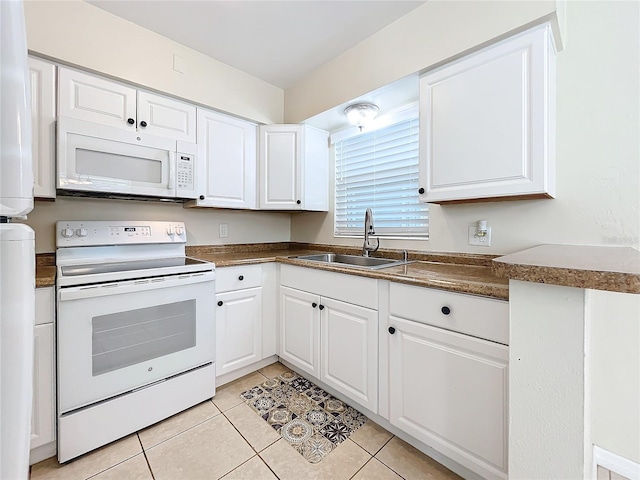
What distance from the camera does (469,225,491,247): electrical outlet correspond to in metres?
1.61

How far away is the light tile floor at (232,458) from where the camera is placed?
127cm

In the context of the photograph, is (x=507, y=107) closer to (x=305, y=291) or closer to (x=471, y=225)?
Result: (x=471, y=225)

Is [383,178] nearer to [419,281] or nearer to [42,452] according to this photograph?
[419,281]

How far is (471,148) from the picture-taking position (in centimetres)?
142

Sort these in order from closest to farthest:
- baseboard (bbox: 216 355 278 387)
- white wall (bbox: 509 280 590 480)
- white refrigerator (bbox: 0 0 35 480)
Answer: white refrigerator (bbox: 0 0 35 480) < white wall (bbox: 509 280 590 480) < baseboard (bbox: 216 355 278 387)

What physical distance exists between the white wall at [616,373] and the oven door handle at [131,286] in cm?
195

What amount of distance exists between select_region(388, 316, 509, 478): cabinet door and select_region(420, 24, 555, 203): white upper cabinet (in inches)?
28.8

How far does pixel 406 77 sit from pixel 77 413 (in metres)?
2.48

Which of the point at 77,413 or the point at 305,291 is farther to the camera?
the point at 305,291

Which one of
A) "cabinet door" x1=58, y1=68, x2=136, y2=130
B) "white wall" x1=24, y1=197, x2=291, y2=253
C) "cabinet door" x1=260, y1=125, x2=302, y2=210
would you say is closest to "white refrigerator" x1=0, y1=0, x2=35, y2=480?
"cabinet door" x1=58, y1=68, x2=136, y2=130

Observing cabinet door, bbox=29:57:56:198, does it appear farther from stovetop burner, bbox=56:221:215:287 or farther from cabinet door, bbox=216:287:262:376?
cabinet door, bbox=216:287:262:376

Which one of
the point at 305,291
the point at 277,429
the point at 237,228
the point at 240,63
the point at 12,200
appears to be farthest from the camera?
the point at 237,228

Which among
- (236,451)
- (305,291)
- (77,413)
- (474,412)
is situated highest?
(305,291)

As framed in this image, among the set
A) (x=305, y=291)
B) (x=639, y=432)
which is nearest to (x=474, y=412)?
(x=639, y=432)
